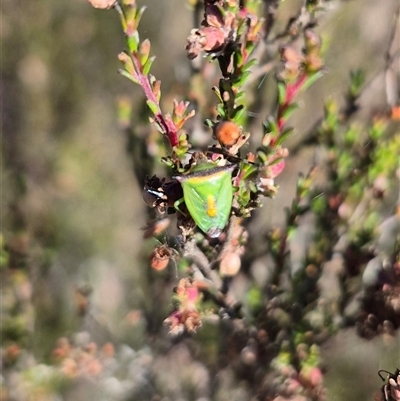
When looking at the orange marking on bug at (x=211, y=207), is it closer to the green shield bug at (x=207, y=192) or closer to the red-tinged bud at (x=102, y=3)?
the green shield bug at (x=207, y=192)

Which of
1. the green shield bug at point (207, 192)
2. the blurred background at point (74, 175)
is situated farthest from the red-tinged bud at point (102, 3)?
the blurred background at point (74, 175)

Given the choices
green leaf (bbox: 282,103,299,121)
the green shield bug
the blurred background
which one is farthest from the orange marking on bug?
the blurred background

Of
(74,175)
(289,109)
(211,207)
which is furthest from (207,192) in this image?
(74,175)

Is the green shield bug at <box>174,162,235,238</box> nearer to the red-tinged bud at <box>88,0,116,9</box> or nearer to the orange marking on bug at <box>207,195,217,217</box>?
the orange marking on bug at <box>207,195,217,217</box>

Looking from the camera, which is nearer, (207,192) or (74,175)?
(207,192)

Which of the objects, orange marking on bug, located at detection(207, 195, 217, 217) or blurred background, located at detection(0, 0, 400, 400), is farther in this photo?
blurred background, located at detection(0, 0, 400, 400)

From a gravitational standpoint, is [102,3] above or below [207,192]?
above

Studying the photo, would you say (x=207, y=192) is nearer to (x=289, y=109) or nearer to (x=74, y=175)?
(x=289, y=109)

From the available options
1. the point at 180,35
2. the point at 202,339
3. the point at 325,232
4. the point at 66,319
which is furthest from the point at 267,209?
the point at 66,319
